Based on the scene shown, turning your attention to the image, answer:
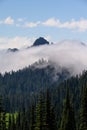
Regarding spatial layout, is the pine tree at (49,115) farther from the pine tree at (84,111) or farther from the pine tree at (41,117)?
the pine tree at (84,111)

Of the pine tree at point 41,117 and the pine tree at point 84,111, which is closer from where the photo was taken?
the pine tree at point 41,117

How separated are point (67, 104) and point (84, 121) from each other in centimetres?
1261

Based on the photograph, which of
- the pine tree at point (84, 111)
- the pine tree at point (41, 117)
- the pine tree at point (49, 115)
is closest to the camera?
the pine tree at point (41, 117)

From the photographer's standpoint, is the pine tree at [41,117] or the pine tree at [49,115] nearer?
the pine tree at [41,117]

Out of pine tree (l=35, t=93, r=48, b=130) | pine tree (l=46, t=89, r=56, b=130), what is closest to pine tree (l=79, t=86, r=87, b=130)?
pine tree (l=46, t=89, r=56, b=130)

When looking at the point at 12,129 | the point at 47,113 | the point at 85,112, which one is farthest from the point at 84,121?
the point at 12,129

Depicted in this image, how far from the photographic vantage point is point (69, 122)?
75438mm

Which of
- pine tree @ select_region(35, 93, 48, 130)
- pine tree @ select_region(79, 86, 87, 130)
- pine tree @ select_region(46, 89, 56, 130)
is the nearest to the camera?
pine tree @ select_region(35, 93, 48, 130)

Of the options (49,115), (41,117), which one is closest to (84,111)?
(49,115)

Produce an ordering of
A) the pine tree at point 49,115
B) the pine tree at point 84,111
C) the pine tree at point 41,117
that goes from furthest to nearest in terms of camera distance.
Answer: the pine tree at point 49,115 < the pine tree at point 84,111 < the pine tree at point 41,117

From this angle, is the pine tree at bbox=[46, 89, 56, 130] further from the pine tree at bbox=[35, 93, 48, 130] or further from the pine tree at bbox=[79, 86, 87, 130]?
the pine tree at bbox=[79, 86, 87, 130]

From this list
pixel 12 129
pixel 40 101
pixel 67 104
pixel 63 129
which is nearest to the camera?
pixel 40 101

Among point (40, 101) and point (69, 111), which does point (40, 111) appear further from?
point (69, 111)

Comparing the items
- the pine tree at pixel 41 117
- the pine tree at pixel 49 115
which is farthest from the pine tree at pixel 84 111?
the pine tree at pixel 41 117
